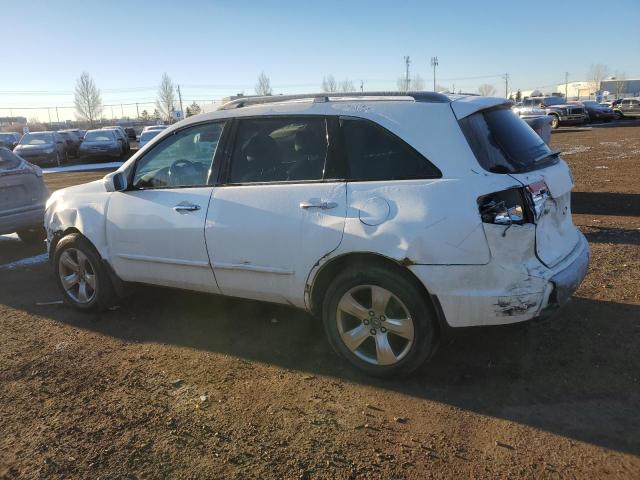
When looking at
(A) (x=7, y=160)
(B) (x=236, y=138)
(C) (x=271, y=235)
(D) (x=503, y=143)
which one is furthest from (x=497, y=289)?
(A) (x=7, y=160)

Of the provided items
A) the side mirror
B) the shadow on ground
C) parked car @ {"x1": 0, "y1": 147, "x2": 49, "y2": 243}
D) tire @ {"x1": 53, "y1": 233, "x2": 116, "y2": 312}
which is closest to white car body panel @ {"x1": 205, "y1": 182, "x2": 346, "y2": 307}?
the shadow on ground

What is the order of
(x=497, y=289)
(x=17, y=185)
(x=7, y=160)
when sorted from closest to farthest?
(x=497, y=289) → (x=17, y=185) → (x=7, y=160)

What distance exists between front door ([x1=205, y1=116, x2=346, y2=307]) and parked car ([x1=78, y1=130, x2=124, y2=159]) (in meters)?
23.9

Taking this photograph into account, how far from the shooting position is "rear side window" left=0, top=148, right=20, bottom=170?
7.71 m

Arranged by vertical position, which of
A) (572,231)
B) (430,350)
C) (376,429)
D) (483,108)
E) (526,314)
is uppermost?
(483,108)

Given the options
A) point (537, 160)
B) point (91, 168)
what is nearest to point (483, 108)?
point (537, 160)

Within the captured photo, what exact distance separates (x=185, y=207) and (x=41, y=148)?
955 inches

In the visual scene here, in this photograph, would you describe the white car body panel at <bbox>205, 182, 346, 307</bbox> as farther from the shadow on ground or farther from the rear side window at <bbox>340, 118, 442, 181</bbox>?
the shadow on ground

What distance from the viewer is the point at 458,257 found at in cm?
316

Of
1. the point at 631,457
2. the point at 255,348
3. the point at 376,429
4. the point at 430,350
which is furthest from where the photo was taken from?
the point at 255,348

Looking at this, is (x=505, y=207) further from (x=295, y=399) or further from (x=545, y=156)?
(x=295, y=399)

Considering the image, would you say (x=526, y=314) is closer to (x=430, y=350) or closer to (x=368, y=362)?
(x=430, y=350)

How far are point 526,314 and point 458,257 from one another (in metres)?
0.52

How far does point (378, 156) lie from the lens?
352cm
